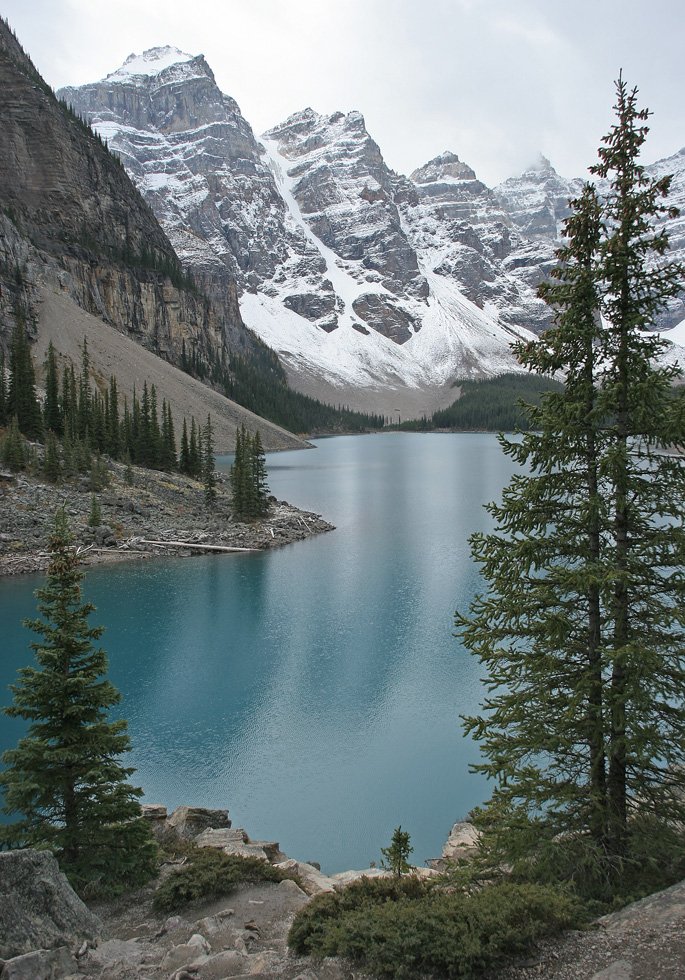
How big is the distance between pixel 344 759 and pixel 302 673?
560 cm

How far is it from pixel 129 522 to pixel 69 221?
84135 mm

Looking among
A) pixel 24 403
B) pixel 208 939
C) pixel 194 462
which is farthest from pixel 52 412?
pixel 208 939

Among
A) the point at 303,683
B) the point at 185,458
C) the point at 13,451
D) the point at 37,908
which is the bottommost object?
the point at 303,683

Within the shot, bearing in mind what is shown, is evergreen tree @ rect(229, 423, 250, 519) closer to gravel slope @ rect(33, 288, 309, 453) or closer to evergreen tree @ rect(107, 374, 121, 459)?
evergreen tree @ rect(107, 374, 121, 459)

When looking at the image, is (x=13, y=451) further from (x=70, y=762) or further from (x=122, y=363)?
(x=122, y=363)

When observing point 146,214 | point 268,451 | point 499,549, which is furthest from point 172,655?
point 146,214

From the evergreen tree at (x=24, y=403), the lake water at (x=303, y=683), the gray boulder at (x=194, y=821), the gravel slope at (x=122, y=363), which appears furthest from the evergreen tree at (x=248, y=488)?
the gravel slope at (x=122, y=363)

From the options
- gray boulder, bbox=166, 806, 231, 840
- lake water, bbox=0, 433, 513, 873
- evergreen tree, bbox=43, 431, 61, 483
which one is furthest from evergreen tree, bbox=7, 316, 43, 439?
gray boulder, bbox=166, 806, 231, 840

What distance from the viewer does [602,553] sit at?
7.77m

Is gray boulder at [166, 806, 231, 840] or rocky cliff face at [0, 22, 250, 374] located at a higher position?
rocky cliff face at [0, 22, 250, 374]

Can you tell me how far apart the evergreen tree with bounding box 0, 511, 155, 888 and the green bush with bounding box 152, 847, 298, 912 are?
747 mm

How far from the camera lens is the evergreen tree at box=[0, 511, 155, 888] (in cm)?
820

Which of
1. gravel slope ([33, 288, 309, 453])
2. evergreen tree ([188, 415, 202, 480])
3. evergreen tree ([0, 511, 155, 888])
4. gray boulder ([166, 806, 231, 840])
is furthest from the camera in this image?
gravel slope ([33, 288, 309, 453])

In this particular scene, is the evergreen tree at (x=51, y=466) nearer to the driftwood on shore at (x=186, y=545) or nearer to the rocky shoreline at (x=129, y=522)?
the rocky shoreline at (x=129, y=522)
